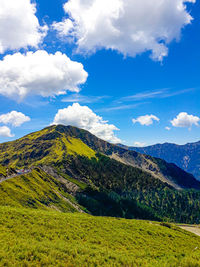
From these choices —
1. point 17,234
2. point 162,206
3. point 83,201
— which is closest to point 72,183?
point 83,201

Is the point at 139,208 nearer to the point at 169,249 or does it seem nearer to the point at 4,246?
the point at 169,249

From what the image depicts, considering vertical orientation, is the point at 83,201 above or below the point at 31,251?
below

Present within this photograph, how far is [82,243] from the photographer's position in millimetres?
27531

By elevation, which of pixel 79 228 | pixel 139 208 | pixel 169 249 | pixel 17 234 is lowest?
pixel 139 208

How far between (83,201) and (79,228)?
5319 inches

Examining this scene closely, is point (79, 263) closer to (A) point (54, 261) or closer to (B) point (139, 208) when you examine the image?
(A) point (54, 261)

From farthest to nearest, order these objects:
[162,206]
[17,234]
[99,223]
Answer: [162,206]
[99,223]
[17,234]

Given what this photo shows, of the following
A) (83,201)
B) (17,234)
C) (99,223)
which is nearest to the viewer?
(17,234)

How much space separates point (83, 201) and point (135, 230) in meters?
130

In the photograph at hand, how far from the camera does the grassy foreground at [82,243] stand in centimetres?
1942

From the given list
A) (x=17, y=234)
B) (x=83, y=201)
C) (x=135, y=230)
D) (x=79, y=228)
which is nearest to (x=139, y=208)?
(x=83, y=201)

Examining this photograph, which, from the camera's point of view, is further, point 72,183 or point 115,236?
point 72,183

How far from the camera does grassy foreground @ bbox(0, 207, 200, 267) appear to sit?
1942 centimetres

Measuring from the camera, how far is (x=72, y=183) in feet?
618
